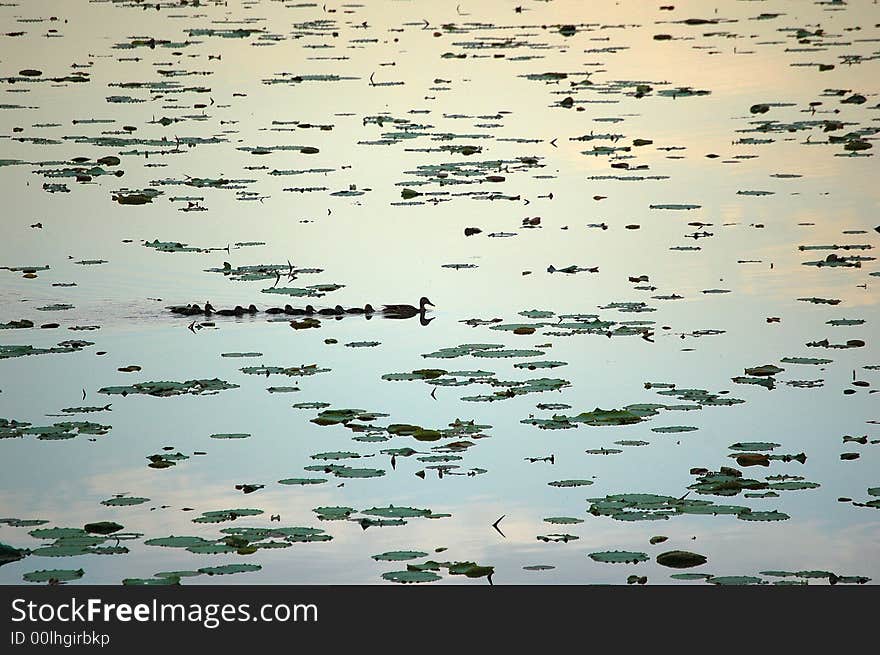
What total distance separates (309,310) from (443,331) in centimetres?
100

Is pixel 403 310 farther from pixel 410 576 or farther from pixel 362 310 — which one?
pixel 410 576

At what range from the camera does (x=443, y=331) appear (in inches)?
435

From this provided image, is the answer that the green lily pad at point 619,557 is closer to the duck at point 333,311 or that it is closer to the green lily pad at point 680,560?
the green lily pad at point 680,560

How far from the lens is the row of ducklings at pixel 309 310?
11461 millimetres

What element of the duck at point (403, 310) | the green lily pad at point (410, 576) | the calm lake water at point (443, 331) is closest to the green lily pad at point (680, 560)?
the calm lake water at point (443, 331)

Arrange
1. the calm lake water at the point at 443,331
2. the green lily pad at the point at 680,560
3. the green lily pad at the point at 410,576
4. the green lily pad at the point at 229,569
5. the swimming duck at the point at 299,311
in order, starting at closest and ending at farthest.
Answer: the green lily pad at the point at 410,576 < the green lily pad at the point at 229,569 < the green lily pad at the point at 680,560 < the calm lake water at the point at 443,331 < the swimming duck at the point at 299,311

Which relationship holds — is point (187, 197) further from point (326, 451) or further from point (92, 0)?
point (92, 0)

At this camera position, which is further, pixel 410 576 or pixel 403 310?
pixel 403 310

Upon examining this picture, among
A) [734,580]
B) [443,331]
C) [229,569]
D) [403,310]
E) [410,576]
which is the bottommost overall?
[734,580]

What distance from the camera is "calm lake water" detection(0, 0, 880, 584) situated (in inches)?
304

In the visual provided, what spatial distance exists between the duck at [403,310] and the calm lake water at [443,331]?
11cm

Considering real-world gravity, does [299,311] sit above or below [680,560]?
above

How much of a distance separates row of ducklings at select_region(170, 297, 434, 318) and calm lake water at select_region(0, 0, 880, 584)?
51mm

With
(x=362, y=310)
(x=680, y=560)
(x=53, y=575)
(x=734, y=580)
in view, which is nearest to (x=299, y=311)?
(x=362, y=310)
